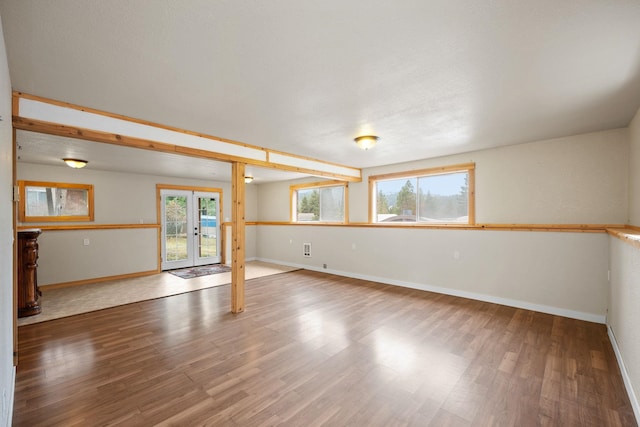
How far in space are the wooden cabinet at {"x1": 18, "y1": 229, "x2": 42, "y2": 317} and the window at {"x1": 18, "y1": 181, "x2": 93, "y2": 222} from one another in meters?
2.12

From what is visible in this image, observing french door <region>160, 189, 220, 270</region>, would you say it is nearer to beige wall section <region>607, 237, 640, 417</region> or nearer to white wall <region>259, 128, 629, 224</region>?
white wall <region>259, 128, 629, 224</region>

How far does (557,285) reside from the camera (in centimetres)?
386

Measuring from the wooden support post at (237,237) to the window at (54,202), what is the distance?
414 cm

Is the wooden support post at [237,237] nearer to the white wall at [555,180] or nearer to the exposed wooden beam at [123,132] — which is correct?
the exposed wooden beam at [123,132]

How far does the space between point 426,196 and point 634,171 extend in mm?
2681

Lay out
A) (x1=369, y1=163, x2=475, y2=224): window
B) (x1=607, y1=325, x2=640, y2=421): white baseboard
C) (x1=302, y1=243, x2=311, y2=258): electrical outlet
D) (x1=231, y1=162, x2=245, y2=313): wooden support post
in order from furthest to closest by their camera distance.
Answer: (x1=302, y1=243, x2=311, y2=258): electrical outlet, (x1=369, y1=163, x2=475, y2=224): window, (x1=231, y1=162, x2=245, y2=313): wooden support post, (x1=607, y1=325, x2=640, y2=421): white baseboard

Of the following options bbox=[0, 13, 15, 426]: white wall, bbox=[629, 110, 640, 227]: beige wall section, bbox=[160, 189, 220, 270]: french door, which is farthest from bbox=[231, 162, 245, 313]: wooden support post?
bbox=[629, 110, 640, 227]: beige wall section

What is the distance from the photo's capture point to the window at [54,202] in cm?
529

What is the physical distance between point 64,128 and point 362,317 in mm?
3900

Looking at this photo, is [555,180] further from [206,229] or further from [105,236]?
[105,236]

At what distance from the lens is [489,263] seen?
14.6ft

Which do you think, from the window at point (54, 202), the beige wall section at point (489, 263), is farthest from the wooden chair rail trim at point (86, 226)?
the beige wall section at point (489, 263)

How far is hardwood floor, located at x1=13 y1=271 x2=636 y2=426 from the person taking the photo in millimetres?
1952

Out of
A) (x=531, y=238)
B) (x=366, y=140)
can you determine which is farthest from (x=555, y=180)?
(x=366, y=140)
